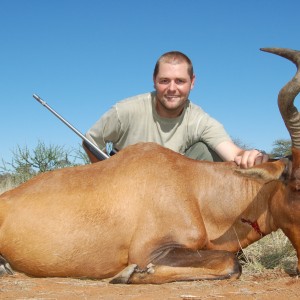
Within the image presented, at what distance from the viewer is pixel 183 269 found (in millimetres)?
4684

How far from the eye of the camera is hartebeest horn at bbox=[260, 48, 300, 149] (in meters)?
4.91

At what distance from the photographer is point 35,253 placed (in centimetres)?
518

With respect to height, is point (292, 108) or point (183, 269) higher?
point (292, 108)

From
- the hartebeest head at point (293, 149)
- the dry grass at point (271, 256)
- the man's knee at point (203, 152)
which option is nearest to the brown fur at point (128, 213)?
the hartebeest head at point (293, 149)

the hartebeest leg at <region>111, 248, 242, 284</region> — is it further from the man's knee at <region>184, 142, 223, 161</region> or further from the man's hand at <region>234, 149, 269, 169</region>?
the man's knee at <region>184, 142, 223, 161</region>

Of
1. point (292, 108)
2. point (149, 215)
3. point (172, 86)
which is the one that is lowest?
point (149, 215)

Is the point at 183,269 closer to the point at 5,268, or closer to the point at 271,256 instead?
the point at 5,268

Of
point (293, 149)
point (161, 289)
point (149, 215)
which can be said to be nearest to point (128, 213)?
point (149, 215)

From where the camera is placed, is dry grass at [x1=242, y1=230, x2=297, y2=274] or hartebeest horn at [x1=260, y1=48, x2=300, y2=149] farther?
→ dry grass at [x1=242, y1=230, x2=297, y2=274]

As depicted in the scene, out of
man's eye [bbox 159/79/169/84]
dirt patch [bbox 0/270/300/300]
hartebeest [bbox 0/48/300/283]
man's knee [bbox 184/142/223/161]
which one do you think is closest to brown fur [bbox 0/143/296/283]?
hartebeest [bbox 0/48/300/283]

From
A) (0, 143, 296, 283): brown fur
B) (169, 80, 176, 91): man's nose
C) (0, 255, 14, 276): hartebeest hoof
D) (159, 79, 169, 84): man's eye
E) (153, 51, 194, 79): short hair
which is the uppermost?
(153, 51, 194, 79): short hair

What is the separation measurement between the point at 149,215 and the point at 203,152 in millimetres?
2263

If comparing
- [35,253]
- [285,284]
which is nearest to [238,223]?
[285,284]

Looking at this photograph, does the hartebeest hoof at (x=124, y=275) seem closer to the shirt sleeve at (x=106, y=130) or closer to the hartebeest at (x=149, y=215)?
the hartebeest at (x=149, y=215)
